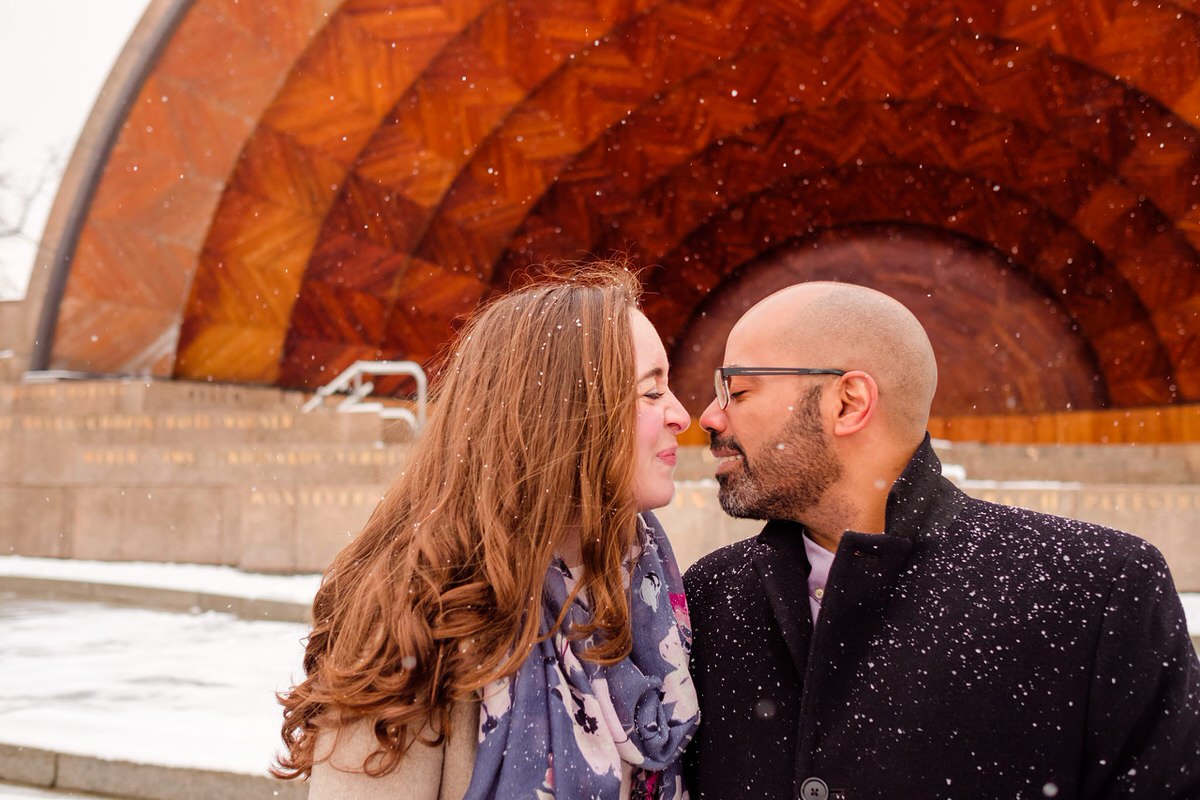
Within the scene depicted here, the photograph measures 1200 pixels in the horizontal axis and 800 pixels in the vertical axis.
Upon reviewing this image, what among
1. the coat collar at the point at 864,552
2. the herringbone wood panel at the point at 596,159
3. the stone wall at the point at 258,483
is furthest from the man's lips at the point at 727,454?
the herringbone wood panel at the point at 596,159

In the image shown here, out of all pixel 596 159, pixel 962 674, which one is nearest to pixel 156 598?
pixel 962 674

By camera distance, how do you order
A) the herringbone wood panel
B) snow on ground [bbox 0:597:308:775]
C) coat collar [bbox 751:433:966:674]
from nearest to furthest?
1. coat collar [bbox 751:433:966:674]
2. snow on ground [bbox 0:597:308:775]
3. the herringbone wood panel

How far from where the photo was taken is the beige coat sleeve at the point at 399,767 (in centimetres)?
157

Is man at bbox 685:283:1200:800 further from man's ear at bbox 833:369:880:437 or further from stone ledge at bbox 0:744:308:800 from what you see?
stone ledge at bbox 0:744:308:800

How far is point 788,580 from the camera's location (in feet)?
6.61

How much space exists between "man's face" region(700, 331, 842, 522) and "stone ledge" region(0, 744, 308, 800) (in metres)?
2.11

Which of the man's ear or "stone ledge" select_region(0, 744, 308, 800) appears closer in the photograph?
the man's ear

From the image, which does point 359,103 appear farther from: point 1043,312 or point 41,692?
point 1043,312

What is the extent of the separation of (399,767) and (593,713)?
A: 338 millimetres

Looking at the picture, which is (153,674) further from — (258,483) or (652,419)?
(652,419)

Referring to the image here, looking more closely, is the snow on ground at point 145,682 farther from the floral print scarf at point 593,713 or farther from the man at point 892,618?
the man at point 892,618

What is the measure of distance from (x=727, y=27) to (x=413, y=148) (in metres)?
4.85

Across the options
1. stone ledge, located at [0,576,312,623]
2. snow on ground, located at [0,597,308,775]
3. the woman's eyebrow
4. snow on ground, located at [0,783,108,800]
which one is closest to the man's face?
the woman's eyebrow

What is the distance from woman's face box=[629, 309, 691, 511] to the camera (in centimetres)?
193
